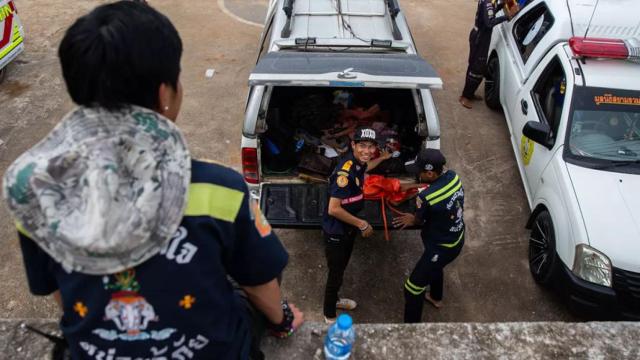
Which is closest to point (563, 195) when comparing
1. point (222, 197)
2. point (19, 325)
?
point (222, 197)

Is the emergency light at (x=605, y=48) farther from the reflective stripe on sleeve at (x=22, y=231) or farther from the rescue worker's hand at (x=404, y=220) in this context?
the reflective stripe on sleeve at (x=22, y=231)

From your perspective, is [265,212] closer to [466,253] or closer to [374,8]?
[466,253]

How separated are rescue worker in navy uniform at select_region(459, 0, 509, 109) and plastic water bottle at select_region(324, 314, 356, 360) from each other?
568 cm

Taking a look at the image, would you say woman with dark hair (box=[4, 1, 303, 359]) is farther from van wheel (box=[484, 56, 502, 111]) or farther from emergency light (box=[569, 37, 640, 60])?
van wheel (box=[484, 56, 502, 111])

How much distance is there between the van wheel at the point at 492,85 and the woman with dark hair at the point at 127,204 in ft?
21.2

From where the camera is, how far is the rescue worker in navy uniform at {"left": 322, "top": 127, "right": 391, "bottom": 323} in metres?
3.66

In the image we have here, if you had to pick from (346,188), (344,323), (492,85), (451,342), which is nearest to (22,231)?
(344,323)

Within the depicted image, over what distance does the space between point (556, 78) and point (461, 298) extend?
8.92 ft

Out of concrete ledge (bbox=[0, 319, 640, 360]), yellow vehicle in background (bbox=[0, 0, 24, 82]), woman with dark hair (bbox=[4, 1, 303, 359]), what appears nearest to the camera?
woman with dark hair (bbox=[4, 1, 303, 359])

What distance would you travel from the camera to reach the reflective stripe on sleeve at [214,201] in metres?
1.28

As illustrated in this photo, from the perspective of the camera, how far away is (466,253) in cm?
504

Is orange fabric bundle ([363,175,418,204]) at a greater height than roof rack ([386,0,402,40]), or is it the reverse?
roof rack ([386,0,402,40])

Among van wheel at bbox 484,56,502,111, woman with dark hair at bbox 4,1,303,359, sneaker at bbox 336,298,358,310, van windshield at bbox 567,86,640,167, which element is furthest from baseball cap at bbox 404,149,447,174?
van wheel at bbox 484,56,502,111

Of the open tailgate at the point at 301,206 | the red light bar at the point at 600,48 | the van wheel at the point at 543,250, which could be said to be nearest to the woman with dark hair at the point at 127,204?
the open tailgate at the point at 301,206
